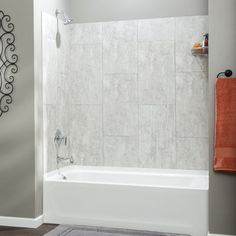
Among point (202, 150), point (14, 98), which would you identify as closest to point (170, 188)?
point (202, 150)

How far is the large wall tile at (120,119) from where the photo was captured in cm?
452

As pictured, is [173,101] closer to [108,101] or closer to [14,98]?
[108,101]

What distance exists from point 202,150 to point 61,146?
1.54m

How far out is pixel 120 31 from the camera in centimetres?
457

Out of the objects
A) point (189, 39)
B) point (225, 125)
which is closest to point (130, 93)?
point (189, 39)

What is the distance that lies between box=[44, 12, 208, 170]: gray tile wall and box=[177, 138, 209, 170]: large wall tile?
0.03 feet

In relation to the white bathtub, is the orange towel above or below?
above

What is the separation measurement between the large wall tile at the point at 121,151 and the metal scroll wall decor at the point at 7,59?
4.01ft

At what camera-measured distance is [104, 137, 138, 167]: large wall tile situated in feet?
14.9

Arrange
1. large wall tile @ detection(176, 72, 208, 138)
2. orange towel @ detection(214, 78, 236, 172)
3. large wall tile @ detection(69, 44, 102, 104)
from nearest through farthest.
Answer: orange towel @ detection(214, 78, 236, 172) → large wall tile @ detection(176, 72, 208, 138) → large wall tile @ detection(69, 44, 102, 104)

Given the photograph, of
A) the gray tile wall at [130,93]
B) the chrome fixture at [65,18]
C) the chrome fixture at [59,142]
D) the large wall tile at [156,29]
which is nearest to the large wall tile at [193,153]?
the gray tile wall at [130,93]

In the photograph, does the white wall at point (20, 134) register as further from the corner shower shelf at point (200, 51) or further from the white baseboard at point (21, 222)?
the corner shower shelf at point (200, 51)

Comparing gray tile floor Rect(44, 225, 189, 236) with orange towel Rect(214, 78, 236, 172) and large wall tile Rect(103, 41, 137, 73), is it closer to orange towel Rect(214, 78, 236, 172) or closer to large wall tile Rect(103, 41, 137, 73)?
orange towel Rect(214, 78, 236, 172)

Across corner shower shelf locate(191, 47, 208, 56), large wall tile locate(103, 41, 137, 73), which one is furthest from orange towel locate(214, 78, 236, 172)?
large wall tile locate(103, 41, 137, 73)
